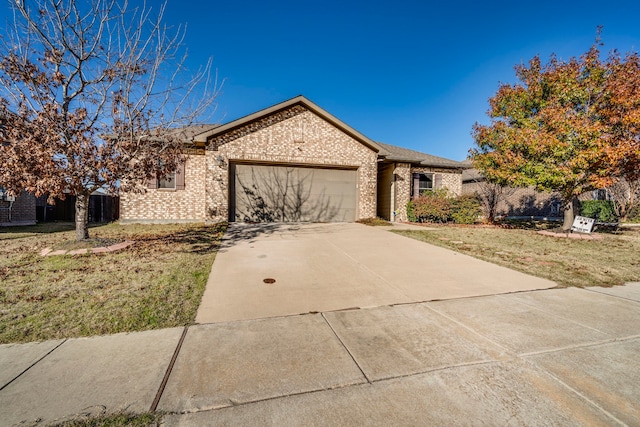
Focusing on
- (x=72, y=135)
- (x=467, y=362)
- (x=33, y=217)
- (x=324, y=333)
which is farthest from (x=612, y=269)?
(x=33, y=217)

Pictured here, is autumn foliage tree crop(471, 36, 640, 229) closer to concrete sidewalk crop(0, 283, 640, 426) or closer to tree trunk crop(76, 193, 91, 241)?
concrete sidewalk crop(0, 283, 640, 426)

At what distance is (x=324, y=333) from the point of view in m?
2.73

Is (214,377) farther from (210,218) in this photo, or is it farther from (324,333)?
(210,218)

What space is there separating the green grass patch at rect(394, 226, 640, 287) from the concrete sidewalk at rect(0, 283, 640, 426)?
215 cm

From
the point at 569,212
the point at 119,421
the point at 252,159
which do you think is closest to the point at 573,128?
the point at 569,212

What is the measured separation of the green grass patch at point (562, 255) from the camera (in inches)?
191

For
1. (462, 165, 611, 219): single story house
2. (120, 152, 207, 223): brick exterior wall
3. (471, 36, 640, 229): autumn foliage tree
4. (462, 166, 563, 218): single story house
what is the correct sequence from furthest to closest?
(462, 166, 563, 218): single story house < (462, 165, 611, 219): single story house < (120, 152, 207, 223): brick exterior wall < (471, 36, 640, 229): autumn foliage tree

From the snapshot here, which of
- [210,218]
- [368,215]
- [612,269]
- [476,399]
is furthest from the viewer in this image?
[368,215]

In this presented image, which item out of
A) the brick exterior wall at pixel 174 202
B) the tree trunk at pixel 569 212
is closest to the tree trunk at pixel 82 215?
the brick exterior wall at pixel 174 202

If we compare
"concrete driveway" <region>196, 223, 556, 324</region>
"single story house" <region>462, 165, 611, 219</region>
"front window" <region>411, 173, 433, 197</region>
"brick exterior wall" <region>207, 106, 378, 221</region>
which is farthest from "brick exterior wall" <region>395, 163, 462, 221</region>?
"concrete driveway" <region>196, 223, 556, 324</region>

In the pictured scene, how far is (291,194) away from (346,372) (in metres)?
10.4

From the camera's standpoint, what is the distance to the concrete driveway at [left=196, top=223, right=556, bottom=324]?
11.5ft

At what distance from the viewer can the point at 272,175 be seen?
11992mm

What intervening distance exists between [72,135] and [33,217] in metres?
11.1
